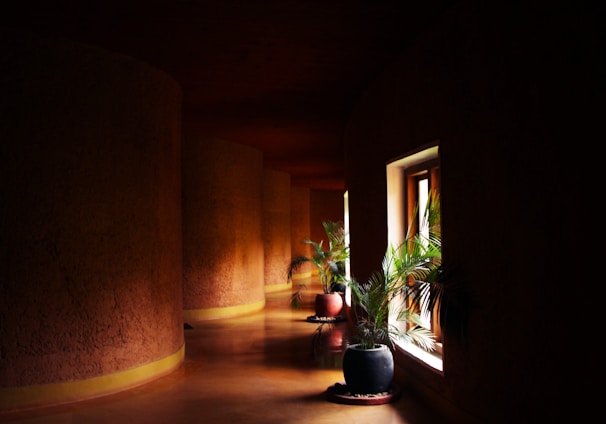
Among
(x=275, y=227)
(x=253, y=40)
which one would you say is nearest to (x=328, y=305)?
(x=253, y=40)

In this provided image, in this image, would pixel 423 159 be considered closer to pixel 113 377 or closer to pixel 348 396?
pixel 348 396

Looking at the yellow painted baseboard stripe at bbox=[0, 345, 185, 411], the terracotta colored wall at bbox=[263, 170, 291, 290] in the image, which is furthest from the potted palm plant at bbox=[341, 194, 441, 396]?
the terracotta colored wall at bbox=[263, 170, 291, 290]

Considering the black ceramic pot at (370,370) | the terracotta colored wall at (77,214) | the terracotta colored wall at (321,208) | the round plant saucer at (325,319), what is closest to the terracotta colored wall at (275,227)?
the round plant saucer at (325,319)

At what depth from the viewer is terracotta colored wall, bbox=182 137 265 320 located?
10.6 metres

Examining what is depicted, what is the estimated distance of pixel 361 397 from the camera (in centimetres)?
533

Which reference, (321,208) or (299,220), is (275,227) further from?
(321,208)

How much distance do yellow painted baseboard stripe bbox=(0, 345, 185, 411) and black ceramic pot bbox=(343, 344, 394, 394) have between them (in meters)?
2.23

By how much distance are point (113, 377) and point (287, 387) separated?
1710 millimetres

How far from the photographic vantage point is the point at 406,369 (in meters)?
5.91

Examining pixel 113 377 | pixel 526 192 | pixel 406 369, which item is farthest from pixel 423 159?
pixel 113 377

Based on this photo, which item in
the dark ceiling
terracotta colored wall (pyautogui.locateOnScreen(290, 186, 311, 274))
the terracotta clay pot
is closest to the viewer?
the dark ceiling

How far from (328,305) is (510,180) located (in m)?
6.93

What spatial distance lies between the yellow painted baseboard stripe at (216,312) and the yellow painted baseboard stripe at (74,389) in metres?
3.97

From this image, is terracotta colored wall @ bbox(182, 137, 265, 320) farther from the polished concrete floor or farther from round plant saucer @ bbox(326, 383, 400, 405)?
round plant saucer @ bbox(326, 383, 400, 405)
